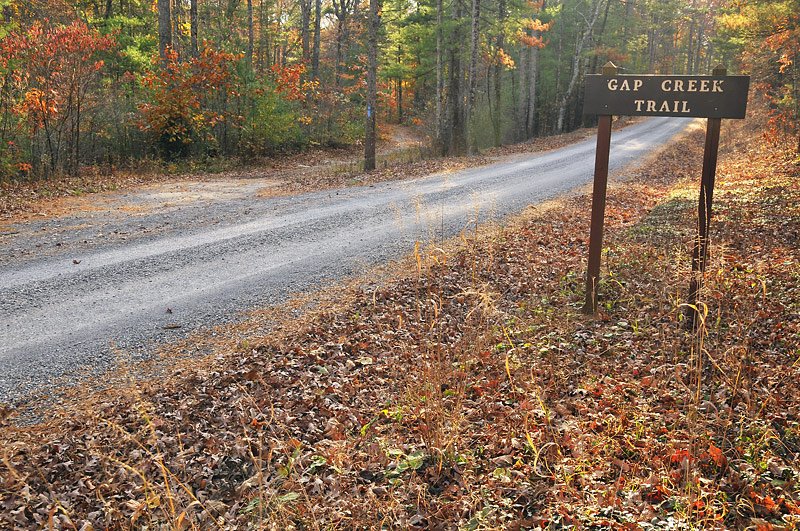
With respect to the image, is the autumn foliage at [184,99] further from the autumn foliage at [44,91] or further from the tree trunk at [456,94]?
the tree trunk at [456,94]

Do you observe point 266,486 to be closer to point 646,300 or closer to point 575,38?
point 646,300

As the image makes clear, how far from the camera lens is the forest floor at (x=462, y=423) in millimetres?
3533

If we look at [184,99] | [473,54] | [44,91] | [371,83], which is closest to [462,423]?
[44,91]

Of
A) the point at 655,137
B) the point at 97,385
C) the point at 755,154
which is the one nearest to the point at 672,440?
the point at 97,385

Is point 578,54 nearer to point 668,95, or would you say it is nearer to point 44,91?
point 44,91

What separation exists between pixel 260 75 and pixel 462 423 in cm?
2068

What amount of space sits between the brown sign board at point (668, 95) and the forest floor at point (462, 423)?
6.75 ft

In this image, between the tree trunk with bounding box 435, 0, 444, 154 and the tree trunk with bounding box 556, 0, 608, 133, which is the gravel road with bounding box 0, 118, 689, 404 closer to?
the tree trunk with bounding box 435, 0, 444, 154

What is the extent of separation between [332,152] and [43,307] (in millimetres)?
20129

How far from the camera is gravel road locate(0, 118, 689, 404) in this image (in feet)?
19.4

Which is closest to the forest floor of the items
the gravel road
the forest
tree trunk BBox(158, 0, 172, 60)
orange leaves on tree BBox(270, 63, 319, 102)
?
the gravel road

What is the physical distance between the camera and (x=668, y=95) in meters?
5.52

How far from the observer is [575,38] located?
3706 centimetres

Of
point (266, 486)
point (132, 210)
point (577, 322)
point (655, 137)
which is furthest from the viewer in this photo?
point (655, 137)
